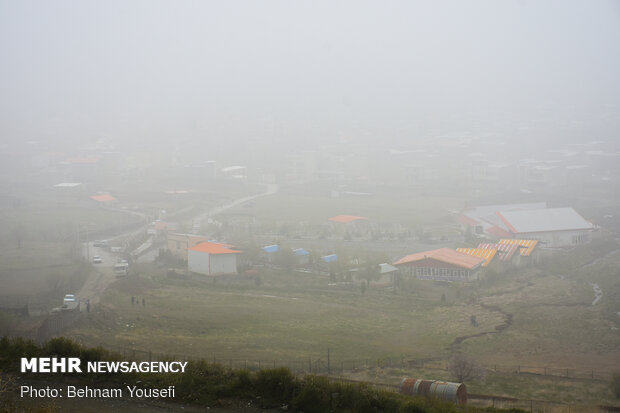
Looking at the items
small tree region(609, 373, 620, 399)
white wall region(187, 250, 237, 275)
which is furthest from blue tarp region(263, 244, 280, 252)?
small tree region(609, 373, 620, 399)

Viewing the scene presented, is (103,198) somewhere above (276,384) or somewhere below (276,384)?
above

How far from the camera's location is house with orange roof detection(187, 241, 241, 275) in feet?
32.7

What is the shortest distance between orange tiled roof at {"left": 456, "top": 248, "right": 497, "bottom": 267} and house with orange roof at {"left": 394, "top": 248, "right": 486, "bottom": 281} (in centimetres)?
8

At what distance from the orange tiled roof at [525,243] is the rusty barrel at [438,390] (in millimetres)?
8203

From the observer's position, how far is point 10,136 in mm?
31266

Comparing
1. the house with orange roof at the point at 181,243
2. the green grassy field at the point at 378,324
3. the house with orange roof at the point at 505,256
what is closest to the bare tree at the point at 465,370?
the green grassy field at the point at 378,324

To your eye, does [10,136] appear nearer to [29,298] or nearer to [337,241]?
[337,241]

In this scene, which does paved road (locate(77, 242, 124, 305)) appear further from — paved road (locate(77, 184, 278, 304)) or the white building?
the white building

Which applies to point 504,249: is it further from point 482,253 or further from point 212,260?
point 212,260

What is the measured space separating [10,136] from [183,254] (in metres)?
23.9

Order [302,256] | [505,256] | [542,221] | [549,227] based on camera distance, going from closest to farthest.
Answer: [302,256]
[505,256]
[549,227]
[542,221]

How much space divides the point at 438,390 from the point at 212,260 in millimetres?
6463

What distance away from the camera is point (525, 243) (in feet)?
40.0

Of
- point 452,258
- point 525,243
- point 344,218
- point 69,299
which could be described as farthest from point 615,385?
point 344,218
